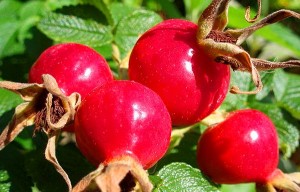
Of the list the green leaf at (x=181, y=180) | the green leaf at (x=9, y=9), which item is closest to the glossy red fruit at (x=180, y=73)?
the green leaf at (x=181, y=180)

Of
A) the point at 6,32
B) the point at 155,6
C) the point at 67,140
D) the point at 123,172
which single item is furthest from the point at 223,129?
the point at 155,6

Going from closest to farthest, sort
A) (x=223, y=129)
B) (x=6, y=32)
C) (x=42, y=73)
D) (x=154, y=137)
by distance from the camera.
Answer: (x=154, y=137) < (x=42, y=73) < (x=223, y=129) < (x=6, y=32)

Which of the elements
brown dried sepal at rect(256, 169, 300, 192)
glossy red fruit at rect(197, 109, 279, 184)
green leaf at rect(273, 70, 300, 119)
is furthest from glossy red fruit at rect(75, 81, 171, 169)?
green leaf at rect(273, 70, 300, 119)

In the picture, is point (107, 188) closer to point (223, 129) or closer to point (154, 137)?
point (154, 137)

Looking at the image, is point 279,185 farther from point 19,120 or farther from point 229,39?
point 19,120

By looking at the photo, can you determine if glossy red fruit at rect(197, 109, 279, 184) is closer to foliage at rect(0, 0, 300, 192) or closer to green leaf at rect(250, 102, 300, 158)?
foliage at rect(0, 0, 300, 192)
